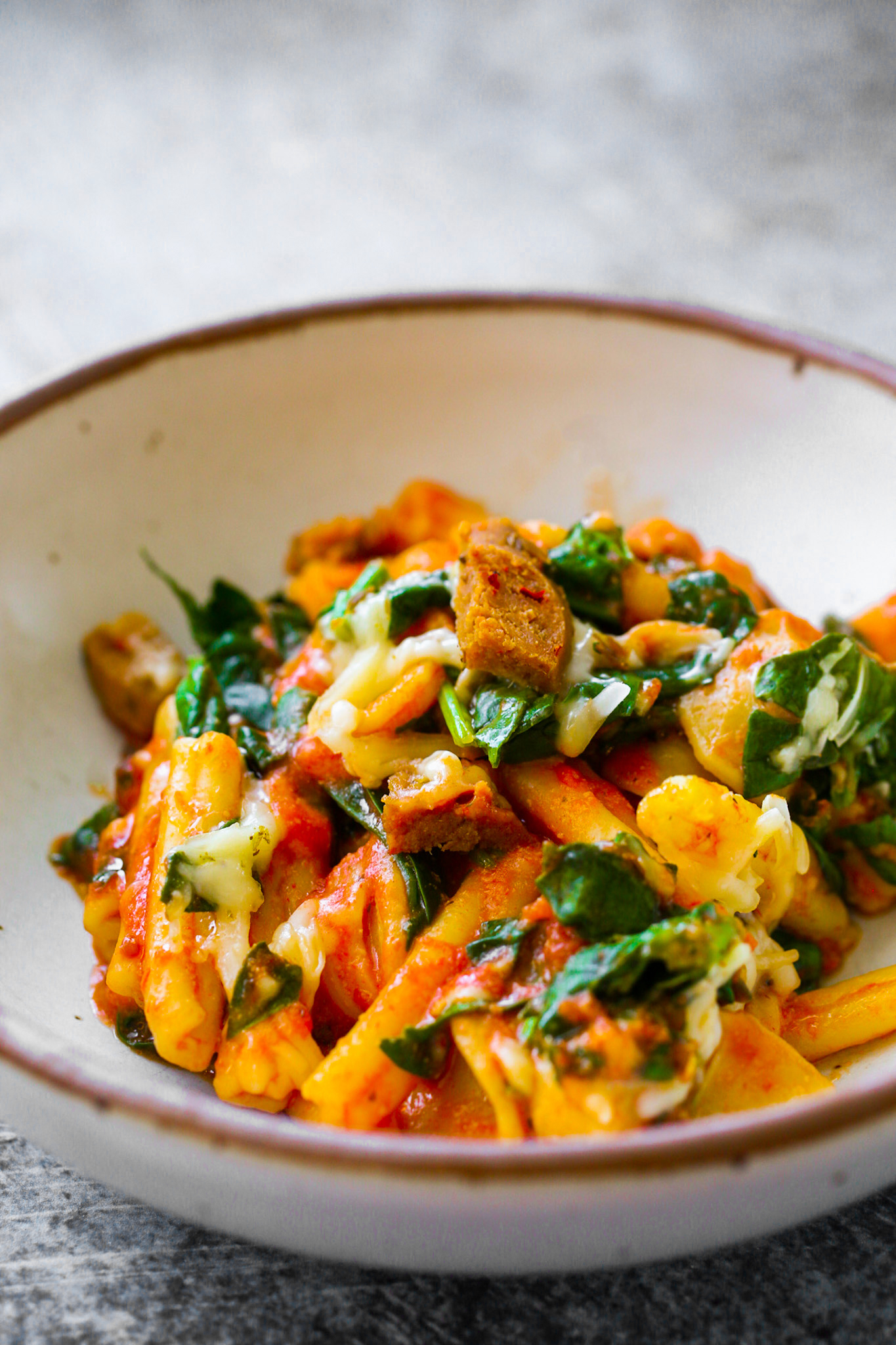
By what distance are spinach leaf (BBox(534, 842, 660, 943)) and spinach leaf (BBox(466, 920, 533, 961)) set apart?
0.08 meters

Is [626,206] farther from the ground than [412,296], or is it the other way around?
[626,206]

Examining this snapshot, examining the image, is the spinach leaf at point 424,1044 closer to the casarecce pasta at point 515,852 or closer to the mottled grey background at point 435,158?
the casarecce pasta at point 515,852

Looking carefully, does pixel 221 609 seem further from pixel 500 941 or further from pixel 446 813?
pixel 500 941

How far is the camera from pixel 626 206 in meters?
5.92

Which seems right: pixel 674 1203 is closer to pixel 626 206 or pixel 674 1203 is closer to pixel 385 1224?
pixel 385 1224

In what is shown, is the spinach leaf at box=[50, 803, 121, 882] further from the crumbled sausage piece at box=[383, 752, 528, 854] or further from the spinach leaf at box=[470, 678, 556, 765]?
the spinach leaf at box=[470, 678, 556, 765]

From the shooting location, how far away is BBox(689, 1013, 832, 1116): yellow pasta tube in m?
1.94

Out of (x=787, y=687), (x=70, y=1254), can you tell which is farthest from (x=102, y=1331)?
(x=787, y=687)

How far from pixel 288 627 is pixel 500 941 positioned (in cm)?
133

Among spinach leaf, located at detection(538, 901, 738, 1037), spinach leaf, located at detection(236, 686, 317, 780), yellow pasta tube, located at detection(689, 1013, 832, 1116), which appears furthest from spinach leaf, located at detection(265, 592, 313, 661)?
yellow pasta tube, located at detection(689, 1013, 832, 1116)


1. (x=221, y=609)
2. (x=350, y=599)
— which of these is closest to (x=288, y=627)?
(x=221, y=609)

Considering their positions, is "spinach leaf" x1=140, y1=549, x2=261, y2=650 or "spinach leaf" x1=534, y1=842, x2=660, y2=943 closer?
"spinach leaf" x1=534, y1=842, x2=660, y2=943

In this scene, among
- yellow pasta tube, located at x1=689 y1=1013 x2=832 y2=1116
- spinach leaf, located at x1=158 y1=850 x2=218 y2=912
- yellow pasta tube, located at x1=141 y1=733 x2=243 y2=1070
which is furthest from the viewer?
spinach leaf, located at x1=158 y1=850 x2=218 y2=912

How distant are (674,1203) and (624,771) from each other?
1.02m
